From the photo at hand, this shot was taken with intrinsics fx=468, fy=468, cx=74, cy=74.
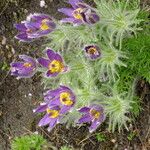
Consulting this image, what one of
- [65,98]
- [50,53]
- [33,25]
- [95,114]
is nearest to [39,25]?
[33,25]

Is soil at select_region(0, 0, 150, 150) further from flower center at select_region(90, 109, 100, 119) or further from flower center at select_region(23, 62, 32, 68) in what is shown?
flower center at select_region(23, 62, 32, 68)

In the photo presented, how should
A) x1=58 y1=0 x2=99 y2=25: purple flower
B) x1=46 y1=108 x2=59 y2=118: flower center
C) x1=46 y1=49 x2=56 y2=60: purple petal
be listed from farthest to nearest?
x1=46 y1=108 x2=59 y2=118: flower center < x1=46 y1=49 x2=56 y2=60: purple petal < x1=58 y1=0 x2=99 y2=25: purple flower

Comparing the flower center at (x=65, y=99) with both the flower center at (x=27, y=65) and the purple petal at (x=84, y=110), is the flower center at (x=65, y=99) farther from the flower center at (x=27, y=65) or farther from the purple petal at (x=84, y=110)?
the flower center at (x=27, y=65)

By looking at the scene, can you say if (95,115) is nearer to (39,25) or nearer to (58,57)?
(58,57)

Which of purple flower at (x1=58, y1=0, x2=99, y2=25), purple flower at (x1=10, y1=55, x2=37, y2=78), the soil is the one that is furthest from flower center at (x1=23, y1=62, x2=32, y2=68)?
the soil

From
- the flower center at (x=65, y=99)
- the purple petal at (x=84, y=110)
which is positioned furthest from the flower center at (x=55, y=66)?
the purple petal at (x=84, y=110)

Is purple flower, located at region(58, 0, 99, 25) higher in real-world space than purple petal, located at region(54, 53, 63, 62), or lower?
higher
